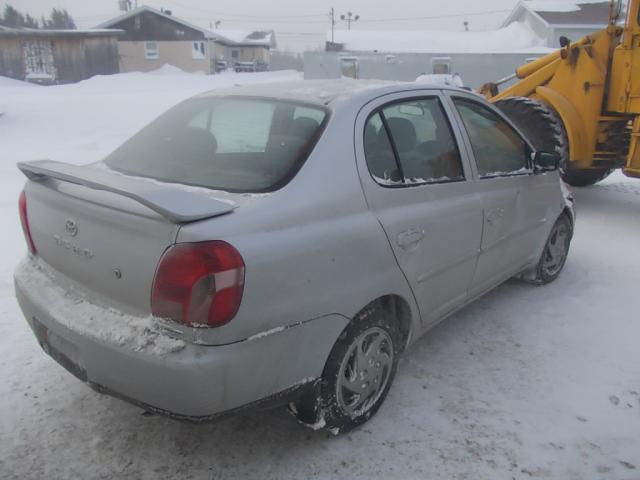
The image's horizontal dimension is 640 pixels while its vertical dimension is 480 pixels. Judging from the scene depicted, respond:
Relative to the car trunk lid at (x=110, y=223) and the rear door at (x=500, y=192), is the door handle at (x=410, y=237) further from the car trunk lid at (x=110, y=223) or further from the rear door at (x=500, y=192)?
the car trunk lid at (x=110, y=223)

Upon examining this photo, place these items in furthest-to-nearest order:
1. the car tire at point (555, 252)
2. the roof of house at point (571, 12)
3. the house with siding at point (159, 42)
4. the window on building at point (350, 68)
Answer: the house with siding at point (159, 42) → the roof of house at point (571, 12) → the window on building at point (350, 68) → the car tire at point (555, 252)

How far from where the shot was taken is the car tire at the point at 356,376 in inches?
102

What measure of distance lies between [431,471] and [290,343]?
91 cm

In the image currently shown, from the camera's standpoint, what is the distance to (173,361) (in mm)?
2105

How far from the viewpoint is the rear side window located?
2.87 m

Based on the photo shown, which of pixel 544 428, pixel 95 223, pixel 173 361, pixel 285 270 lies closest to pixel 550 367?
pixel 544 428

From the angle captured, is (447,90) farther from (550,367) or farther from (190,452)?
(190,452)

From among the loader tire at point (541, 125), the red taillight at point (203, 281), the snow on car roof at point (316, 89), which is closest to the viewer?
the red taillight at point (203, 281)

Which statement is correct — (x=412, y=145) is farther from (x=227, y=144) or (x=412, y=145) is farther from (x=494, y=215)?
(x=227, y=144)

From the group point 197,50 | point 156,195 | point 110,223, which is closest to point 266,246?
point 156,195

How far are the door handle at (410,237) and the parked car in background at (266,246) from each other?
0.01 metres

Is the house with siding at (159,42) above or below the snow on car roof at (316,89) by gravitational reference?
above

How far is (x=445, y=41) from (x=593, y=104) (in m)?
31.7

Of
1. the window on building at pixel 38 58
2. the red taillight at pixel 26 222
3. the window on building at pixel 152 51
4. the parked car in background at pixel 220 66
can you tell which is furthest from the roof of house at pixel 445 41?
the red taillight at pixel 26 222
